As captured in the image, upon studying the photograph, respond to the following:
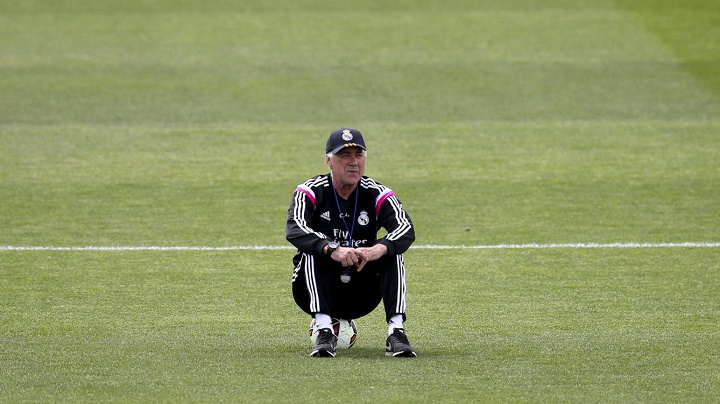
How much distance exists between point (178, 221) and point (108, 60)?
9236 millimetres

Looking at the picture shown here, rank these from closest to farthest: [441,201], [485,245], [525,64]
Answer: [485,245], [441,201], [525,64]

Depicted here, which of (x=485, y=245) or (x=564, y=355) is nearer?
(x=564, y=355)

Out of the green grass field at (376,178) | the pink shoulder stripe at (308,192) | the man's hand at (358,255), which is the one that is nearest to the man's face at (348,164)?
the pink shoulder stripe at (308,192)

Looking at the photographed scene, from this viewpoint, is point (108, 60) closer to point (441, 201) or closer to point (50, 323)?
point (441, 201)

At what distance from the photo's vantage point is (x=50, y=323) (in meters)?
9.02

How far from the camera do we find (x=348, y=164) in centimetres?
796

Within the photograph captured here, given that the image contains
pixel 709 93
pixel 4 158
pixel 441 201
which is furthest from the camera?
pixel 709 93

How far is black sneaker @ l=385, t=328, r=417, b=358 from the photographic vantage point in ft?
25.4

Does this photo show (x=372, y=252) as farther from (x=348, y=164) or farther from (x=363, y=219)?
(x=348, y=164)

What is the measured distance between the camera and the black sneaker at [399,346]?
7.74 metres

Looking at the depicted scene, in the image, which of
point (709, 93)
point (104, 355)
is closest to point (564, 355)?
point (104, 355)

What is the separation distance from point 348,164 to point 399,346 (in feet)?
4.08

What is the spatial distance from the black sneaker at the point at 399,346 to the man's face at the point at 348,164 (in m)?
1.05

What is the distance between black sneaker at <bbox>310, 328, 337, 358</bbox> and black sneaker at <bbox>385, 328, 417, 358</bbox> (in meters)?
0.37
